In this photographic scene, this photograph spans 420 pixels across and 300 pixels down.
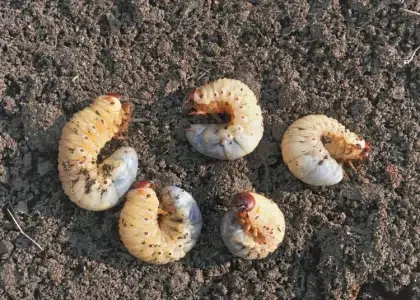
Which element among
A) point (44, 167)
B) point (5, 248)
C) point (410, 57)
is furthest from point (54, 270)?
point (410, 57)

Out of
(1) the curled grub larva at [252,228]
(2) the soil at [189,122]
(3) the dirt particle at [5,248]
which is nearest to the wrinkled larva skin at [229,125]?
(2) the soil at [189,122]

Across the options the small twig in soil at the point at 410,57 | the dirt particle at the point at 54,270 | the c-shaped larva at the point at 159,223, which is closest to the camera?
the c-shaped larva at the point at 159,223

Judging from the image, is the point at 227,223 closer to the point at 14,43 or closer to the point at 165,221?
the point at 165,221

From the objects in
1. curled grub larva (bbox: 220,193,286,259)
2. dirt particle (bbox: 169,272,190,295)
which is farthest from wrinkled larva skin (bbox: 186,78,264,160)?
dirt particle (bbox: 169,272,190,295)

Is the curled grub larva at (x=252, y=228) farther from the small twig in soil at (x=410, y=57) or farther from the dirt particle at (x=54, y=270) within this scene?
the small twig in soil at (x=410, y=57)

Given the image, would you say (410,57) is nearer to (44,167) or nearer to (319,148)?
(319,148)

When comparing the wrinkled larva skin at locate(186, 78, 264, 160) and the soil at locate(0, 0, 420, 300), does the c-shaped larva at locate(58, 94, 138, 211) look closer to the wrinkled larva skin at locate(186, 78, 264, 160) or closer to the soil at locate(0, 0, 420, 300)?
the soil at locate(0, 0, 420, 300)
